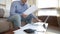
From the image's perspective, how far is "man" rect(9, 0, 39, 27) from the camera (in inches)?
75.9

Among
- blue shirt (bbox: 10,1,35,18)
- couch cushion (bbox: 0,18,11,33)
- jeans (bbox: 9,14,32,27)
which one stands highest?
blue shirt (bbox: 10,1,35,18)

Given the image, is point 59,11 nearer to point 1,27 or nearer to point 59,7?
point 59,7

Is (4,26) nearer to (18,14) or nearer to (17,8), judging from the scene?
(18,14)

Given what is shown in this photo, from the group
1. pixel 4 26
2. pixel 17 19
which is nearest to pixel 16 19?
pixel 17 19

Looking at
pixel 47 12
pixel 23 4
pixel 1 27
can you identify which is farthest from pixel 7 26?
pixel 47 12

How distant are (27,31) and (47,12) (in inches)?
92.3

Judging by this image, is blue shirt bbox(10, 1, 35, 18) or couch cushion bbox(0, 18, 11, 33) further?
blue shirt bbox(10, 1, 35, 18)

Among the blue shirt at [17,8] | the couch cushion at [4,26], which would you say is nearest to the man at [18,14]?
the blue shirt at [17,8]

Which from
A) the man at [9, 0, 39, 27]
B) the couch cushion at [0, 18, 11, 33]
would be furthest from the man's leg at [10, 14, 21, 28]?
the couch cushion at [0, 18, 11, 33]

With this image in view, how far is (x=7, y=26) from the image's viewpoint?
1.98 metres

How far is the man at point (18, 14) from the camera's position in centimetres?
193

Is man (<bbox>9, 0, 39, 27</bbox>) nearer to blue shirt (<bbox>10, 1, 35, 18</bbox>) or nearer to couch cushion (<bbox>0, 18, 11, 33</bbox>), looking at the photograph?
blue shirt (<bbox>10, 1, 35, 18</bbox>)

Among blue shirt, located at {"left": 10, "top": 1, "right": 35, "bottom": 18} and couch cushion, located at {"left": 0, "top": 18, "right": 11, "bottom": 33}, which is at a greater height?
blue shirt, located at {"left": 10, "top": 1, "right": 35, "bottom": 18}

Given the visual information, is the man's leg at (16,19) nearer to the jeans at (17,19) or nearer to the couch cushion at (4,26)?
the jeans at (17,19)
